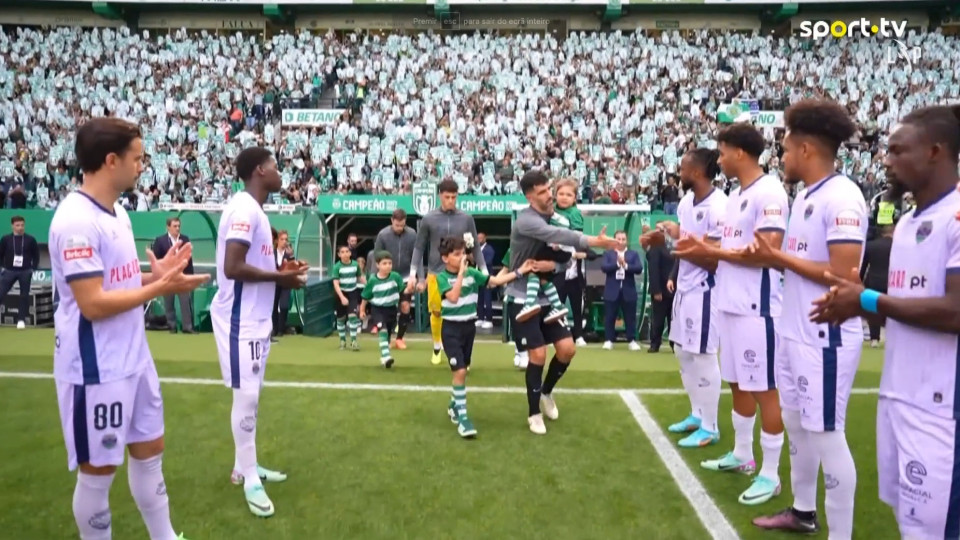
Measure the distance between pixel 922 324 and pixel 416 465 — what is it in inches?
155

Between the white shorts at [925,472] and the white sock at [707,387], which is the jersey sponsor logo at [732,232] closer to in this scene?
the white sock at [707,387]

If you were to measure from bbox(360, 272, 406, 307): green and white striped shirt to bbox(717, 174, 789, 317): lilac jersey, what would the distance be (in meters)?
6.85

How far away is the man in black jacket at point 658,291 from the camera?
12188mm

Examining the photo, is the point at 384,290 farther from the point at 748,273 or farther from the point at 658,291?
the point at 748,273

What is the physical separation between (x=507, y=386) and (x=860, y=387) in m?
4.16

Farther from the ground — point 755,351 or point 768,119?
point 768,119

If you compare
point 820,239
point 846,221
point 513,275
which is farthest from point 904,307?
point 513,275

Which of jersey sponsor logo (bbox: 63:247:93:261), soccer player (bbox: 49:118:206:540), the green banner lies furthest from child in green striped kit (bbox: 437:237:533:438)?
the green banner

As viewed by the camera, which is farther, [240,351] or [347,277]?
[347,277]

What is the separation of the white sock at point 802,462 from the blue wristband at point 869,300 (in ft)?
4.62

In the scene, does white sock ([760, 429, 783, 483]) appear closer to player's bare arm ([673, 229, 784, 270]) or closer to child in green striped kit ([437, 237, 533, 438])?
player's bare arm ([673, 229, 784, 270])

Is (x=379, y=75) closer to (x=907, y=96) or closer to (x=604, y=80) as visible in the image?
(x=604, y=80)

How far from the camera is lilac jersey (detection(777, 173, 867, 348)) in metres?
3.60

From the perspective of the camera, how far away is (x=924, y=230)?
9.20 ft
